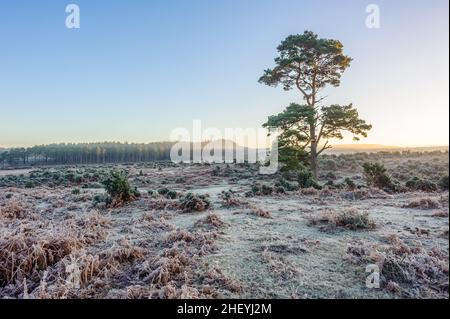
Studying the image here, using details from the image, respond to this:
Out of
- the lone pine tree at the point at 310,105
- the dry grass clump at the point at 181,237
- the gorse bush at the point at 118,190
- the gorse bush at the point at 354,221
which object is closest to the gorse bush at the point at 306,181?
the lone pine tree at the point at 310,105

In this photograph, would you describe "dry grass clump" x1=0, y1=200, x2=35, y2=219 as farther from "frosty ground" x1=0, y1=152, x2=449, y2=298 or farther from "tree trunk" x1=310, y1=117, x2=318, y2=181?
"tree trunk" x1=310, y1=117, x2=318, y2=181

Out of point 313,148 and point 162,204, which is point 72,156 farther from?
point 162,204

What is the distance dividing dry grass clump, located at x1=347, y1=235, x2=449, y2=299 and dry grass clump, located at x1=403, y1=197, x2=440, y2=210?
16.2 feet

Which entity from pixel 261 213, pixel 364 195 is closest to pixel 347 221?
pixel 261 213

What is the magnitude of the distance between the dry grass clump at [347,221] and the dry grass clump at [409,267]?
5.23 feet

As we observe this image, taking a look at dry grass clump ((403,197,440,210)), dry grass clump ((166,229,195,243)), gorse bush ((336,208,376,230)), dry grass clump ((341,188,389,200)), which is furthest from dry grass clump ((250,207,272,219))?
dry grass clump ((341,188,389,200))

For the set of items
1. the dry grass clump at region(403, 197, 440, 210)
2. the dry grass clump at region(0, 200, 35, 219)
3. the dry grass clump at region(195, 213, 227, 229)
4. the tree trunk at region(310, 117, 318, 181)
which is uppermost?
the tree trunk at region(310, 117, 318, 181)

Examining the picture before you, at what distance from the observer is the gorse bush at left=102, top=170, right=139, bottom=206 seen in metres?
11.7

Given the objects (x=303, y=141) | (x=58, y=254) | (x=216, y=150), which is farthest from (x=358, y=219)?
(x=216, y=150)

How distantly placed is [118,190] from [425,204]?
1065 centimetres

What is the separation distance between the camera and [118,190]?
1187cm

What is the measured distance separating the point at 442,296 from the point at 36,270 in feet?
19.0

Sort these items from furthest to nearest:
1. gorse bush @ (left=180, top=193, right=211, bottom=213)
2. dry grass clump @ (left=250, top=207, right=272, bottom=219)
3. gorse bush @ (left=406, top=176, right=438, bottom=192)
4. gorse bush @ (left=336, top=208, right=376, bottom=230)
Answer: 1. gorse bush @ (left=406, top=176, right=438, bottom=192)
2. gorse bush @ (left=180, top=193, right=211, bottom=213)
3. dry grass clump @ (left=250, top=207, right=272, bottom=219)
4. gorse bush @ (left=336, top=208, right=376, bottom=230)
